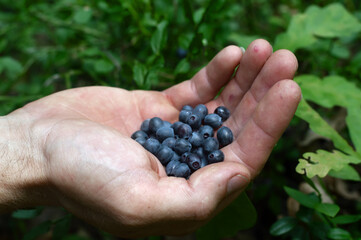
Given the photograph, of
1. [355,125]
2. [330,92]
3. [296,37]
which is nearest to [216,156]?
[355,125]

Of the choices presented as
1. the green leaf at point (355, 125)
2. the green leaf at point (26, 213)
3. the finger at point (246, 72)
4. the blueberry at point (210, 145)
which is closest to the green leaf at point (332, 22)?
the green leaf at point (355, 125)

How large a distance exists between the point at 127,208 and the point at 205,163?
687 millimetres

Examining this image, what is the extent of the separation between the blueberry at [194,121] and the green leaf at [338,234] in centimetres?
97

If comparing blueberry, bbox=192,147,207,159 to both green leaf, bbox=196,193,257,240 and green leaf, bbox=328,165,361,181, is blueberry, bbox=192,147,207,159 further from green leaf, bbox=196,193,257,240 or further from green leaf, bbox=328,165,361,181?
green leaf, bbox=328,165,361,181

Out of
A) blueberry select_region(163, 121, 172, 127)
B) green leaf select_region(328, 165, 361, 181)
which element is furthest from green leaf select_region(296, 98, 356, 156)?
blueberry select_region(163, 121, 172, 127)

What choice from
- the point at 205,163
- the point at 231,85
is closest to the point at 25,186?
the point at 205,163

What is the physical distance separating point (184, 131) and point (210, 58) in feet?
1.97

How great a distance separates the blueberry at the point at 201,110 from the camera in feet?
6.67

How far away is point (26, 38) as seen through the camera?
13.0 feet

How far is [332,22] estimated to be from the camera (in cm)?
246

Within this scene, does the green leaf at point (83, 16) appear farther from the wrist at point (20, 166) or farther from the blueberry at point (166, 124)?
the blueberry at point (166, 124)

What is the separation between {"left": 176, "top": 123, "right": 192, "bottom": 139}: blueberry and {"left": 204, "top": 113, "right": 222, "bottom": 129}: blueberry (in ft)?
0.44

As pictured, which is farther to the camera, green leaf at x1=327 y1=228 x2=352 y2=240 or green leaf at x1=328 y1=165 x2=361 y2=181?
green leaf at x1=328 y1=165 x2=361 y2=181

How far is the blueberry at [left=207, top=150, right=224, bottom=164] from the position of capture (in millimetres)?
1675
